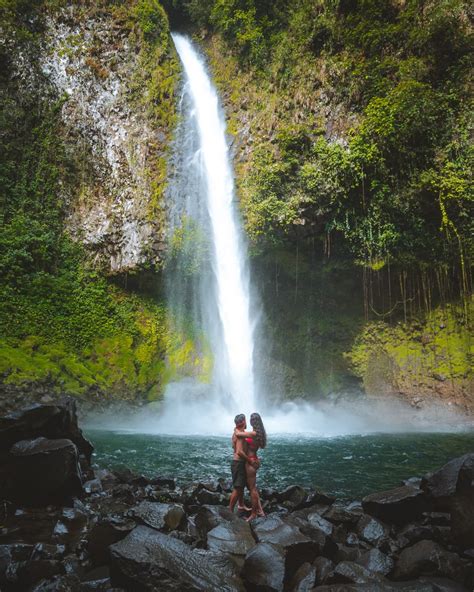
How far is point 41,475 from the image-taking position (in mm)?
5180

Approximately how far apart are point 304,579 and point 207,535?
1.12 meters

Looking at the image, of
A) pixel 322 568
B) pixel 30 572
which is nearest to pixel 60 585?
pixel 30 572

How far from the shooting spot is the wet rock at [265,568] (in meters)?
3.14

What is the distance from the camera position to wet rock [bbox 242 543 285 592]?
314 centimetres

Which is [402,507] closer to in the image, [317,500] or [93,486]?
[317,500]

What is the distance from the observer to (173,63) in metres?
20.3

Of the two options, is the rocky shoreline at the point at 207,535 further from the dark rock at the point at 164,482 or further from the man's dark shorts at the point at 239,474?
the man's dark shorts at the point at 239,474

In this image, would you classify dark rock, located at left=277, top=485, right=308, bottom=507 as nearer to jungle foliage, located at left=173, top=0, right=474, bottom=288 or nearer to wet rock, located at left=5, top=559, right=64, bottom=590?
wet rock, located at left=5, top=559, right=64, bottom=590

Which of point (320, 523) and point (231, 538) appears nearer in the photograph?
point (231, 538)

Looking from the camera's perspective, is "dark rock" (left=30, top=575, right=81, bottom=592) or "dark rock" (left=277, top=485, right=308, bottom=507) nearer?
"dark rock" (left=30, top=575, right=81, bottom=592)

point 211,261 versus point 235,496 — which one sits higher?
point 211,261

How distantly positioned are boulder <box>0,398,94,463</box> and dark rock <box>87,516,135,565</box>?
9.31 feet

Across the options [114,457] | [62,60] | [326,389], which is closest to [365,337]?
[326,389]

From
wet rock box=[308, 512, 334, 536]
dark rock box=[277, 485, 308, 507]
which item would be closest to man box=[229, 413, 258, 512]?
dark rock box=[277, 485, 308, 507]
